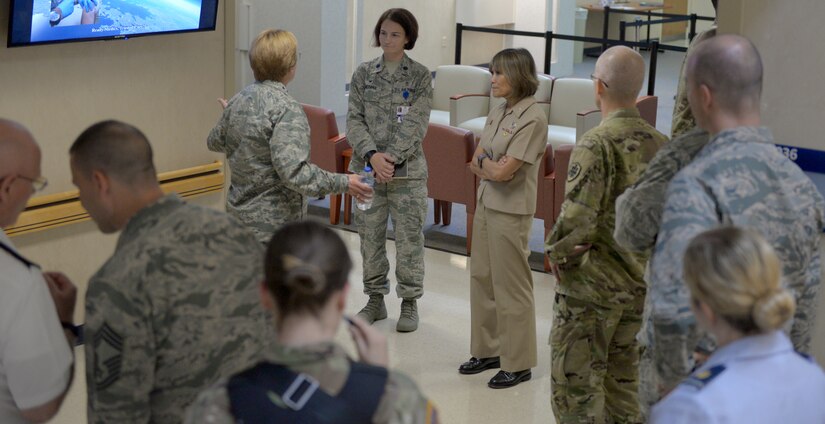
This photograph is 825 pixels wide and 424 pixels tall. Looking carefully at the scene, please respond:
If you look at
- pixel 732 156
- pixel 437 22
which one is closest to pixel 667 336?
pixel 732 156

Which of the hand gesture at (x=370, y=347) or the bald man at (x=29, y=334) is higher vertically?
the hand gesture at (x=370, y=347)

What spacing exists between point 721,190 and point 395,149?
10.2 feet

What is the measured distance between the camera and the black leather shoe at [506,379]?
16.6 ft

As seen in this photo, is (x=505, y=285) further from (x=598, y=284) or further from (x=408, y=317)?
(x=598, y=284)

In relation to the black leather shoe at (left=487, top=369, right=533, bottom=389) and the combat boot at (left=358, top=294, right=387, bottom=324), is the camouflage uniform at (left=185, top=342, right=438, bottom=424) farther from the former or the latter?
the combat boot at (left=358, top=294, right=387, bottom=324)

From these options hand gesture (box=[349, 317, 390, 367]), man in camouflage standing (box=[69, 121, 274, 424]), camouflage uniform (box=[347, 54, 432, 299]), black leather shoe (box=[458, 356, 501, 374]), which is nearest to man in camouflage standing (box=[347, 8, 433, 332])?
camouflage uniform (box=[347, 54, 432, 299])

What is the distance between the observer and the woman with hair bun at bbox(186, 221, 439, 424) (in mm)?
1846

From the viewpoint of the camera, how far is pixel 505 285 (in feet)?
16.4

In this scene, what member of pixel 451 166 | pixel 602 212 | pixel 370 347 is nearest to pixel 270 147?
pixel 602 212

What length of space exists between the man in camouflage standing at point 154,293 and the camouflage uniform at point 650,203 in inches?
42.9

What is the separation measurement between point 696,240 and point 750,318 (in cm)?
19

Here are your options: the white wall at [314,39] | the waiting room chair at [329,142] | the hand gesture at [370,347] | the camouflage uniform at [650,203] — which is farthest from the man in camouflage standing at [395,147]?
the white wall at [314,39]

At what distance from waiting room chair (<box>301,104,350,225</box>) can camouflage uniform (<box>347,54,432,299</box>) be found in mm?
2056

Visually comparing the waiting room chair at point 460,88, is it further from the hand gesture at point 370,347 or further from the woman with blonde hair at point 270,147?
the hand gesture at point 370,347
